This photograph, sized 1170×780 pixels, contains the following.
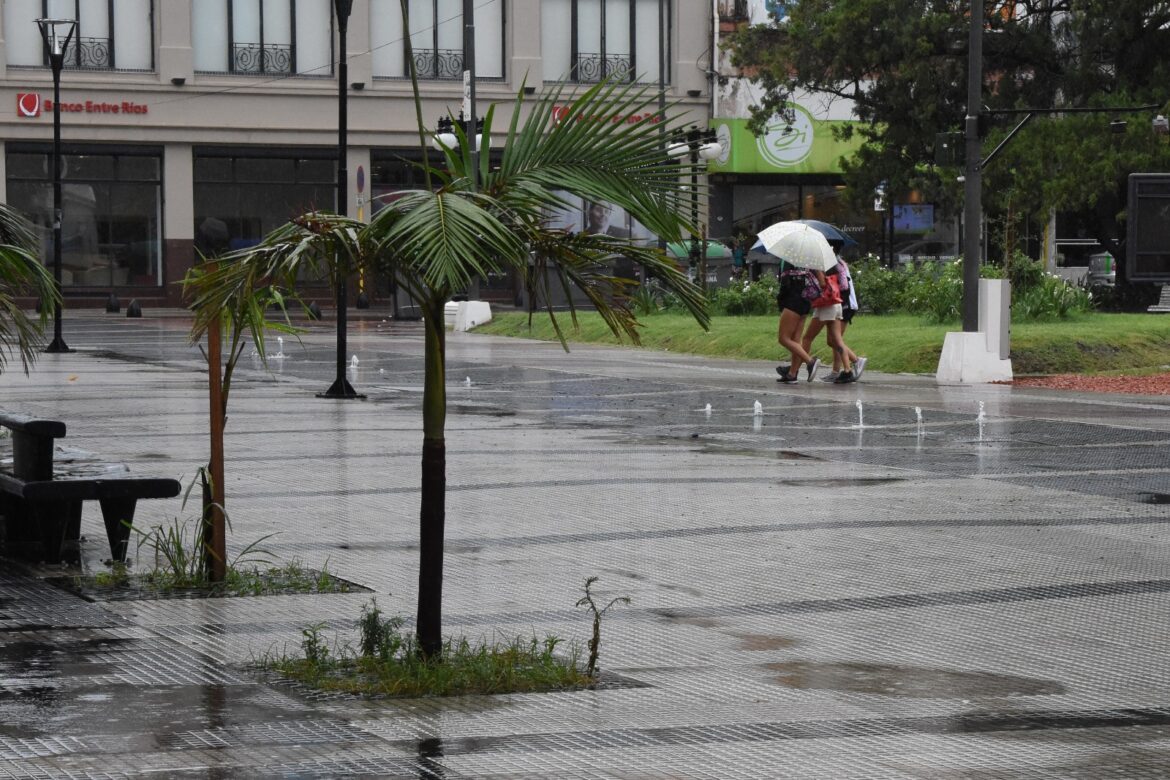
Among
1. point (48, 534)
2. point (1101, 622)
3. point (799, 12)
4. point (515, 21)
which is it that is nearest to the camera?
point (1101, 622)

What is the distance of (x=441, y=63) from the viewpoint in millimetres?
51906

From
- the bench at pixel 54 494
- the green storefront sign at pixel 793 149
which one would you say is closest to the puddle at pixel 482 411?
the bench at pixel 54 494

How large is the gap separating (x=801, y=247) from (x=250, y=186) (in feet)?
103

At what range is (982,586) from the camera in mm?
9031

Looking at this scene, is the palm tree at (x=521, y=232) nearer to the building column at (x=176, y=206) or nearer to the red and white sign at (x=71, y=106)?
the red and white sign at (x=71, y=106)

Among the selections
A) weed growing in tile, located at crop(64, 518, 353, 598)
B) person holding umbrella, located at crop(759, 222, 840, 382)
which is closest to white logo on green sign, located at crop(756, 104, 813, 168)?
person holding umbrella, located at crop(759, 222, 840, 382)

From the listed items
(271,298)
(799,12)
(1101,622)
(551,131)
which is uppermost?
(799,12)

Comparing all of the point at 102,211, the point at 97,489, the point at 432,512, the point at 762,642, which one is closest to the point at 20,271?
the point at 97,489

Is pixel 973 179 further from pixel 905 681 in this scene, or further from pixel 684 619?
pixel 905 681

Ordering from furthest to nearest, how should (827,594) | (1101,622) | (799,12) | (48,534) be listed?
(799,12), (48,534), (827,594), (1101,622)

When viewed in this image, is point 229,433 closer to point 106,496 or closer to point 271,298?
point 106,496

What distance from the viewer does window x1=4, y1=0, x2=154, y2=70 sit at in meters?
48.3

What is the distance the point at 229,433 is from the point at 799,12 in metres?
29.8

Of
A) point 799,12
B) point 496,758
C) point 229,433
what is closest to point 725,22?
point 799,12
